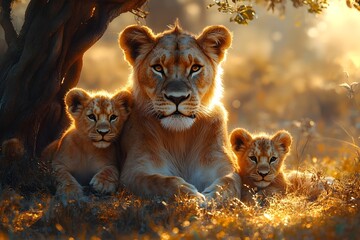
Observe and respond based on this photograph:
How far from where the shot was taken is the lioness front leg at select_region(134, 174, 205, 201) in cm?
800

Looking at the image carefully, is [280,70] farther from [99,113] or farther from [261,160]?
[99,113]

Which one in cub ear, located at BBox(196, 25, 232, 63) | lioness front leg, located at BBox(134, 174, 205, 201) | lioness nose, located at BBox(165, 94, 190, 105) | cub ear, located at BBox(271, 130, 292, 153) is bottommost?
lioness front leg, located at BBox(134, 174, 205, 201)

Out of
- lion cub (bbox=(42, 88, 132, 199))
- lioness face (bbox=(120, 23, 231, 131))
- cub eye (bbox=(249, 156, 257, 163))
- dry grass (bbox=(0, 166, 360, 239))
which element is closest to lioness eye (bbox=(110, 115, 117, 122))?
lion cub (bbox=(42, 88, 132, 199))

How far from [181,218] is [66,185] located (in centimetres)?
181

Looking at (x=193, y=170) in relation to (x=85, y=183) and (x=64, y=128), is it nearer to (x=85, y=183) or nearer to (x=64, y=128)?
(x=85, y=183)

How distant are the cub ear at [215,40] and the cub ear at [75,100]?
135 cm

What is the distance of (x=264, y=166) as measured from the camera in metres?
8.93

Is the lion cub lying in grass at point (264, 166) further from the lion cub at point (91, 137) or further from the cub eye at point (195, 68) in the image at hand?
the lion cub at point (91, 137)

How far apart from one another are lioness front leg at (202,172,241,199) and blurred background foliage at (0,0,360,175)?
340 centimetres

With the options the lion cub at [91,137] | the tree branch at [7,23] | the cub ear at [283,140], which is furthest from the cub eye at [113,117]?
the tree branch at [7,23]

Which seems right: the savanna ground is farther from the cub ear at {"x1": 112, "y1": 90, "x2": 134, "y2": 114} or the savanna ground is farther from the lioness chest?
the cub ear at {"x1": 112, "y1": 90, "x2": 134, "y2": 114}

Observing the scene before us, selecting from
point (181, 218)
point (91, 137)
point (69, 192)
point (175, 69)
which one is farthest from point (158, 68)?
point (181, 218)

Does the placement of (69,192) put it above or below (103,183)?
below

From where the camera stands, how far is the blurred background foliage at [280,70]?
1892cm
